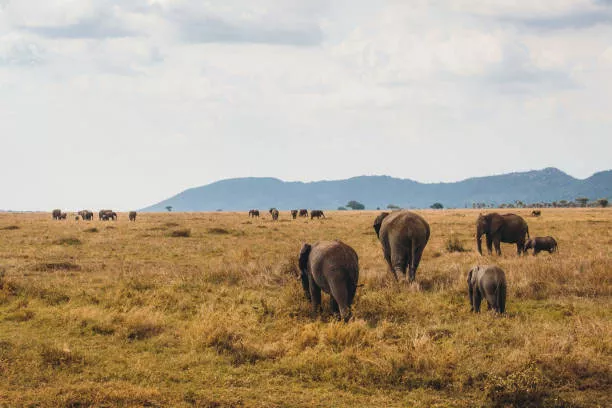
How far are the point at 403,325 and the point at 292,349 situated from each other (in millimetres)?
2817

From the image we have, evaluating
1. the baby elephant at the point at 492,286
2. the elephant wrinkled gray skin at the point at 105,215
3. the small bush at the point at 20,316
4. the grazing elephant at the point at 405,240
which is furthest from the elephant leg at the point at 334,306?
the elephant wrinkled gray skin at the point at 105,215

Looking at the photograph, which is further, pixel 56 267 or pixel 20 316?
pixel 56 267

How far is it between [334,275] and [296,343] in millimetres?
1847

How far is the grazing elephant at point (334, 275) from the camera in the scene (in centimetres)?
1126

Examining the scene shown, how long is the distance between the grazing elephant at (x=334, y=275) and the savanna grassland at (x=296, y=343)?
0.47 meters

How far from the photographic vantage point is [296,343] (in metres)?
9.95

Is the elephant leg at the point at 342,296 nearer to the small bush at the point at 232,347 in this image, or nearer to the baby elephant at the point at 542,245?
the small bush at the point at 232,347

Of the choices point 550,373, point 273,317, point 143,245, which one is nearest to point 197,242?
point 143,245

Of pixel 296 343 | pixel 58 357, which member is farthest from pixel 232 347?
pixel 58 357

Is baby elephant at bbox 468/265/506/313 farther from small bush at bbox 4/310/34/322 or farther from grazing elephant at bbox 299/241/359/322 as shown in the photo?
small bush at bbox 4/310/34/322

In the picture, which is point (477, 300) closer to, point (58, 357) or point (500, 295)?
point (500, 295)

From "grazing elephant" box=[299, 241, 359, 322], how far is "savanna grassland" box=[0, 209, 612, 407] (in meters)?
0.47

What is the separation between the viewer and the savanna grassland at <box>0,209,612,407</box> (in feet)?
26.1

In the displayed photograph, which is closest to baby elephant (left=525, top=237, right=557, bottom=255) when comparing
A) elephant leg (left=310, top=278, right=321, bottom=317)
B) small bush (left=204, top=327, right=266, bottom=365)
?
elephant leg (left=310, top=278, right=321, bottom=317)
